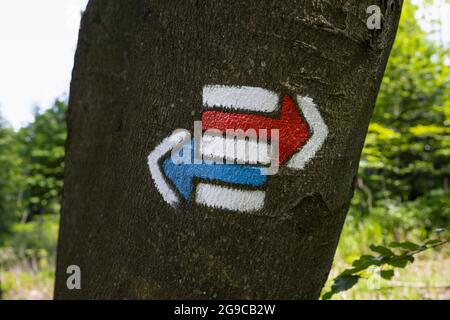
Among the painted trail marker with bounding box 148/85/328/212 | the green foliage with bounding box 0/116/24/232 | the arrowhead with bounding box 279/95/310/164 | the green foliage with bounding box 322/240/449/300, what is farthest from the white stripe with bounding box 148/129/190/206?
the green foliage with bounding box 0/116/24/232

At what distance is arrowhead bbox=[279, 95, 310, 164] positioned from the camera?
1.36 metres

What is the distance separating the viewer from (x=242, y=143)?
1342 mm

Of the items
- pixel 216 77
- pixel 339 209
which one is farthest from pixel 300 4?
pixel 339 209

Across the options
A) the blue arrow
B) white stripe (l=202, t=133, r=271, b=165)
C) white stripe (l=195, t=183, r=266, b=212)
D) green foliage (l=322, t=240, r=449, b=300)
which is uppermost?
white stripe (l=202, t=133, r=271, b=165)

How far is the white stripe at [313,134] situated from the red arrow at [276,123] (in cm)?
2

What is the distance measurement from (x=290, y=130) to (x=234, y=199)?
25 centimetres

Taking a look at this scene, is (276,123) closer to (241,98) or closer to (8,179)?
(241,98)

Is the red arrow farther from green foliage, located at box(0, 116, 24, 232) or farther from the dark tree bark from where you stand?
green foliage, located at box(0, 116, 24, 232)

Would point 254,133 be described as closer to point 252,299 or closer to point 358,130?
point 358,130

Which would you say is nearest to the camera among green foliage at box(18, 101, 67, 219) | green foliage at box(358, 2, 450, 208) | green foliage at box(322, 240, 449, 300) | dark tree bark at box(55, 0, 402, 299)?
dark tree bark at box(55, 0, 402, 299)

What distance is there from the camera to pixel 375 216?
6.84 m

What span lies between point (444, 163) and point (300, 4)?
8.18m

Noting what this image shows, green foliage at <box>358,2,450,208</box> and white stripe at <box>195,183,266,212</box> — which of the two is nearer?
white stripe at <box>195,183,266,212</box>

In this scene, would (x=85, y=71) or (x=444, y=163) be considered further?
(x=444, y=163)
